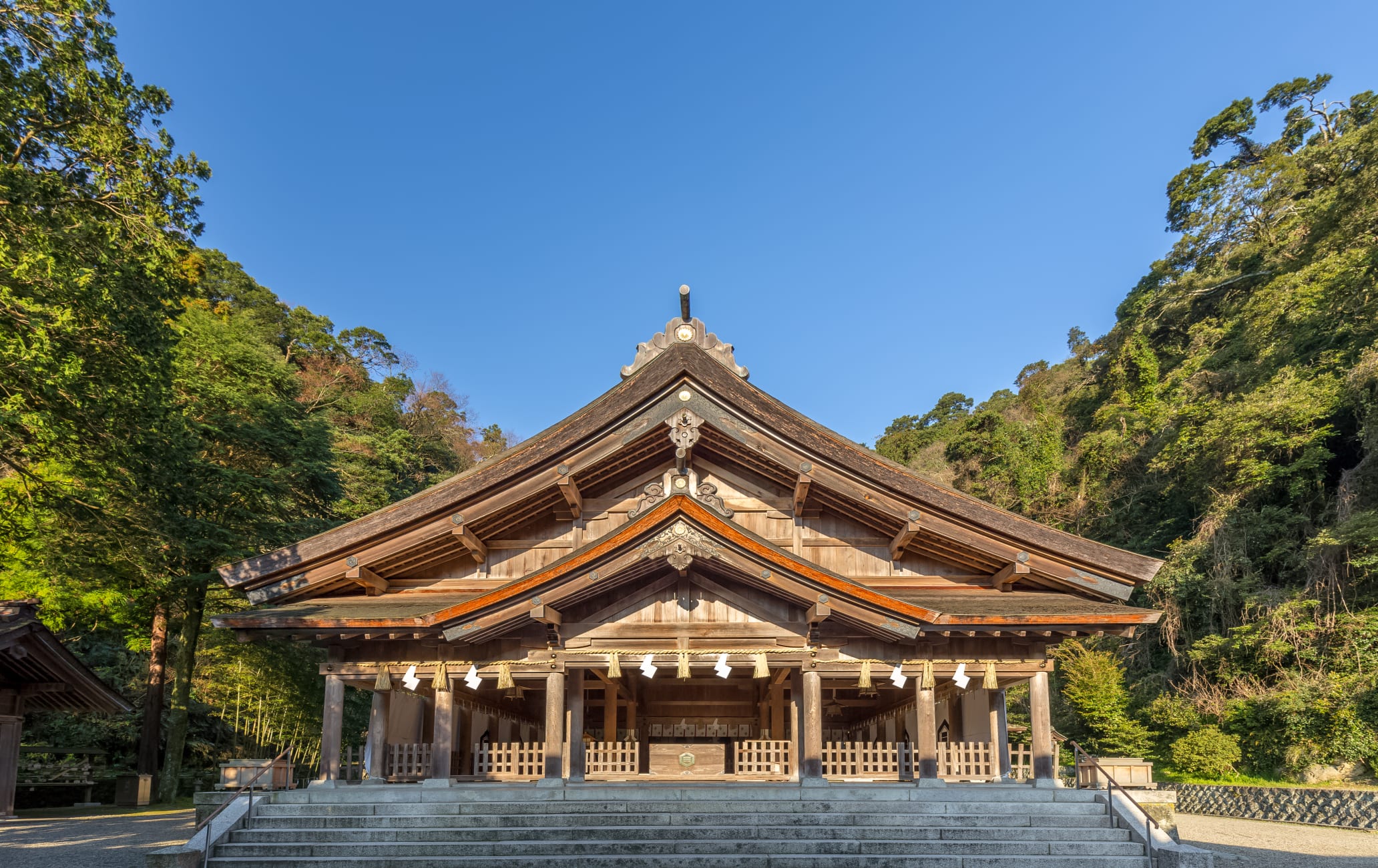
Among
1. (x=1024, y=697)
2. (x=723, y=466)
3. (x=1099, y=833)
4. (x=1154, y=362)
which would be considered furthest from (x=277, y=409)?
(x=1154, y=362)

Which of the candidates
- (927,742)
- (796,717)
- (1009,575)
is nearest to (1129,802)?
(927,742)

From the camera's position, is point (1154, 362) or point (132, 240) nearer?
point (132, 240)

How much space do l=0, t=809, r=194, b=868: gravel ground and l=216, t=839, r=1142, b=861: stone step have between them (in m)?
3.32

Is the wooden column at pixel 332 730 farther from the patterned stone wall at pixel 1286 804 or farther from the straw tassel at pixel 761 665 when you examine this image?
the patterned stone wall at pixel 1286 804

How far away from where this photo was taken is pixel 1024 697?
31.5m

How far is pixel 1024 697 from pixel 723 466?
22.9m

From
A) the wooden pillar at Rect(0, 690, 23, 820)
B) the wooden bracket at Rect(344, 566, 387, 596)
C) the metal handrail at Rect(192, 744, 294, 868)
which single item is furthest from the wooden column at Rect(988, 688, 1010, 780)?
the wooden pillar at Rect(0, 690, 23, 820)

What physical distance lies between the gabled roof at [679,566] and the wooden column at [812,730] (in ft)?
4.11

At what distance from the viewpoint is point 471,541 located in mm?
13664

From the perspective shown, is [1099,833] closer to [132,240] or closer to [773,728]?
[773,728]

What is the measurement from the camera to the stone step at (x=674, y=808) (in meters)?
10.8

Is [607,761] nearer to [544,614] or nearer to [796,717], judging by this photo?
[544,614]

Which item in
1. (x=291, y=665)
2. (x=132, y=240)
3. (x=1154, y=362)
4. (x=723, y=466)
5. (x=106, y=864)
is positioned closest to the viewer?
(x=106, y=864)

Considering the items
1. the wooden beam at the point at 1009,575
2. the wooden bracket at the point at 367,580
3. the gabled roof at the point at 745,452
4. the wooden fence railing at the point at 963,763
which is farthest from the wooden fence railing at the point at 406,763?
the wooden beam at the point at 1009,575
